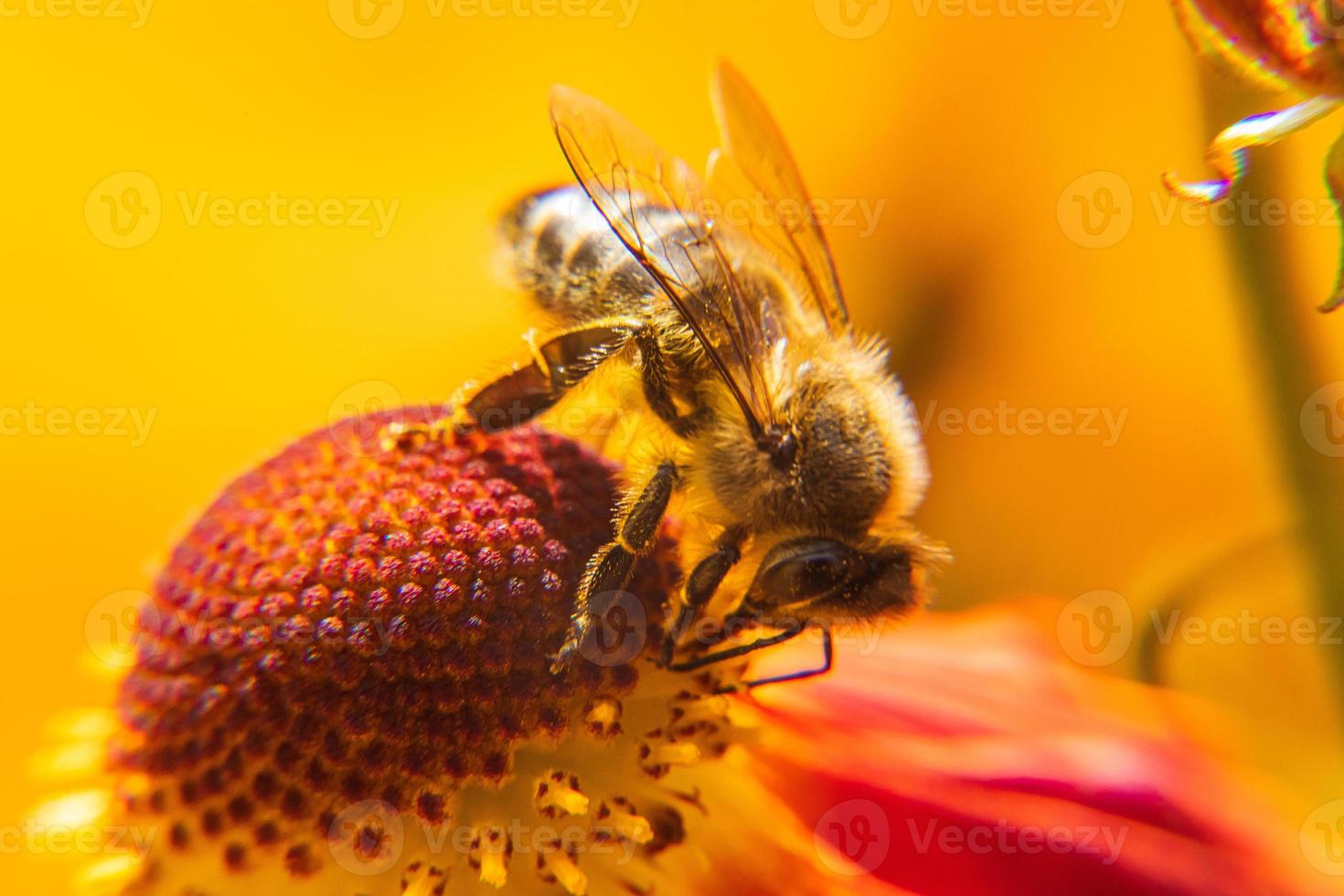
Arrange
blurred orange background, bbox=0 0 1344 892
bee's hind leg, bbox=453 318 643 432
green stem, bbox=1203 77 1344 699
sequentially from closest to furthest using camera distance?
bee's hind leg, bbox=453 318 643 432 → green stem, bbox=1203 77 1344 699 → blurred orange background, bbox=0 0 1344 892

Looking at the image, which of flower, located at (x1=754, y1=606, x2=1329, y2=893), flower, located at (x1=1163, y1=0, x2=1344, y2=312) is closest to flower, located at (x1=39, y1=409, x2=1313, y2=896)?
flower, located at (x1=754, y1=606, x2=1329, y2=893)

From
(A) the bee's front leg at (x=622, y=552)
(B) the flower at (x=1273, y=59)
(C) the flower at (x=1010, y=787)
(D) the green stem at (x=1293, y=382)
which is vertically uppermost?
(B) the flower at (x=1273, y=59)

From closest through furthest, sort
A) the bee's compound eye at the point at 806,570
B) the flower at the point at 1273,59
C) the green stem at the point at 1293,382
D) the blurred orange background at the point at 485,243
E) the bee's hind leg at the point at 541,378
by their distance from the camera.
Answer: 1. the flower at the point at 1273,59
2. the bee's compound eye at the point at 806,570
3. the bee's hind leg at the point at 541,378
4. the green stem at the point at 1293,382
5. the blurred orange background at the point at 485,243

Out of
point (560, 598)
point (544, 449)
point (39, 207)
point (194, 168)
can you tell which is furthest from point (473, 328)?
point (560, 598)

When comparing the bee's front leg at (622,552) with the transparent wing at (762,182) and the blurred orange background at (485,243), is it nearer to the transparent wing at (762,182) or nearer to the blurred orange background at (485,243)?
the transparent wing at (762,182)

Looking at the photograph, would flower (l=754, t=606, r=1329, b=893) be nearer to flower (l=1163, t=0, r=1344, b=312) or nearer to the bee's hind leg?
the bee's hind leg

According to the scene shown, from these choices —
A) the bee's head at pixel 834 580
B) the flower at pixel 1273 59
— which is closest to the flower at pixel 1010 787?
the bee's head at pixel 834 580

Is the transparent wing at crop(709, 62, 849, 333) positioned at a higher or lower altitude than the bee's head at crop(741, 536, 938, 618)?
higher
